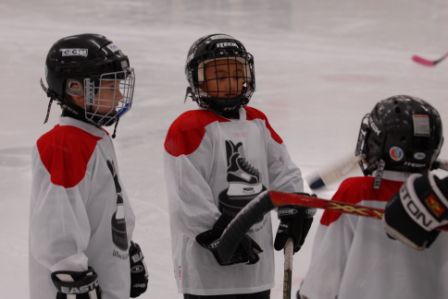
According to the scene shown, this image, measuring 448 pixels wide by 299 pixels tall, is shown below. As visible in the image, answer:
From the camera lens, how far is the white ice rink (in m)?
3.66

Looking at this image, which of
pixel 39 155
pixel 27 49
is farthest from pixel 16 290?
pixel 27 49

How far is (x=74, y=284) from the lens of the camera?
1.81m

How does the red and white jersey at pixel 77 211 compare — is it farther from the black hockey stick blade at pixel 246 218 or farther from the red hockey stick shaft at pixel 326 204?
the red hockey stick shaft at pixel 326 204

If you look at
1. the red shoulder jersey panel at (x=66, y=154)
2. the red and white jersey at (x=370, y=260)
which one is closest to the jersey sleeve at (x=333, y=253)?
the red and white jersey at (x=370, y=260)

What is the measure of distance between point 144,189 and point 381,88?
2.61 meters

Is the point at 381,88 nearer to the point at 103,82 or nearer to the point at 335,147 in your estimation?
the point at 335,147

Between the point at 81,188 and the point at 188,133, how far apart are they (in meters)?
0.42

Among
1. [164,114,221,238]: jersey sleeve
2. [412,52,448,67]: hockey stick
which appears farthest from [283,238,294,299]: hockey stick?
[412,52,448,67]: hockey stick

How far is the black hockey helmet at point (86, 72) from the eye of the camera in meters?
2.00

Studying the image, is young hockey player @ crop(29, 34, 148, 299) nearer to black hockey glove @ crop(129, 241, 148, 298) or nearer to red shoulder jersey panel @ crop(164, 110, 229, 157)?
black hockey glove @ crop(129, 241, 148, 298)

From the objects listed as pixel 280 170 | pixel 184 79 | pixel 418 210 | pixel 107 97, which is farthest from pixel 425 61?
pixel 418 210

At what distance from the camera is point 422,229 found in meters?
1.42

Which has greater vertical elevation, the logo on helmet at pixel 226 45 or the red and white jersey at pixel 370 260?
the logo on helmet at pixel 226 45

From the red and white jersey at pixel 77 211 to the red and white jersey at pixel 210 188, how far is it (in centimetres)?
18
